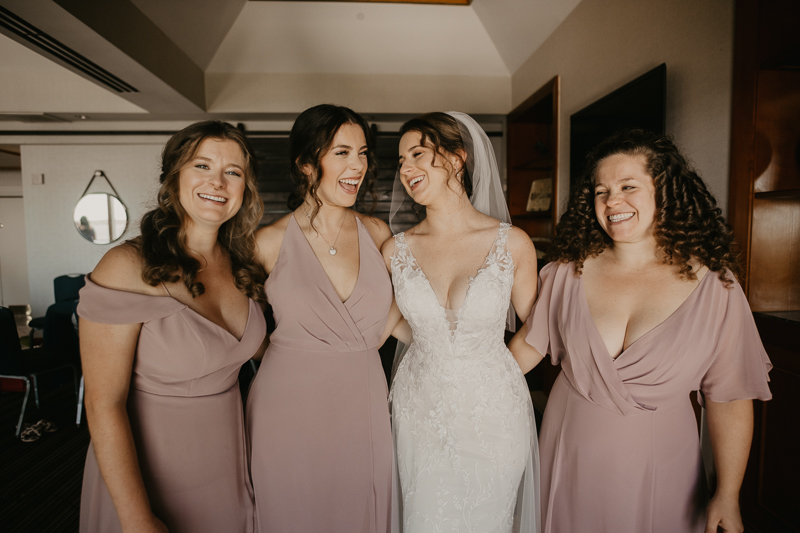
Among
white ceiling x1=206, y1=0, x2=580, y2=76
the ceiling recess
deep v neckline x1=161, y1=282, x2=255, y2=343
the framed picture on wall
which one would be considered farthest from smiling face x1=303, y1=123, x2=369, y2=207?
white ceiling x1=206, y1=0, x2=580, y2=76

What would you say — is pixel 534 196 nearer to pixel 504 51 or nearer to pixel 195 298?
pixel 504 51

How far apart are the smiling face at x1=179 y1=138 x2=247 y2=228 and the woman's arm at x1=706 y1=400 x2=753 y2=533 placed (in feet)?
5.67

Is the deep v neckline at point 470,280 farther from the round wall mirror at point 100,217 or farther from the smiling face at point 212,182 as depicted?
the round wall mirror at point 100,217

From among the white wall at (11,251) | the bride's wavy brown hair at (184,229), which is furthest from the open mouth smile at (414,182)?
the white wall at (11,251)

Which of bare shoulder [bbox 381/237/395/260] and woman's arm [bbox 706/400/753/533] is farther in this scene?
bare shoulder [bbox 381/237/395/260]

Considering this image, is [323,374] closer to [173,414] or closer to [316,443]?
[316,443]

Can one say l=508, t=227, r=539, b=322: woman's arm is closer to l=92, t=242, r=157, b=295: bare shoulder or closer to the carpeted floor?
l=92, t=242, r=157, b=295: bare shoulder

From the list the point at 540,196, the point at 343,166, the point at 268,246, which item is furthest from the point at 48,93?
the point at 540,196

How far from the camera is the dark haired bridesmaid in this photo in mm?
1465

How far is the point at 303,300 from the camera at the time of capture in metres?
1.52

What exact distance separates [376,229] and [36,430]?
3871 millimetres

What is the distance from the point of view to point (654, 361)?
122cm

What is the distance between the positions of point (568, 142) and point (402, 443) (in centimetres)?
306

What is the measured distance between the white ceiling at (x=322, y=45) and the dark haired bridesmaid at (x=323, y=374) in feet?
10.5
